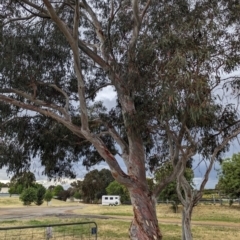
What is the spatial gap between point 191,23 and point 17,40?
4.59m

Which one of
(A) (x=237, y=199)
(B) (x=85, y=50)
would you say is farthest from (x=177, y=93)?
(A) (x=237, y=199)

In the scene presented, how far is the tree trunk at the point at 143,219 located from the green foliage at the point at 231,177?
28.5 meters

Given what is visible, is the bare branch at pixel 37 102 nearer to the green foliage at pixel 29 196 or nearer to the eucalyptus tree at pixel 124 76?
the eucalyptus tree at pixel 124 76

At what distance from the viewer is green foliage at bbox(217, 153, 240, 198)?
120 ft

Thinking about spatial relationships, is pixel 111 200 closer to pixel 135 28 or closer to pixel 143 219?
pixel 143 219

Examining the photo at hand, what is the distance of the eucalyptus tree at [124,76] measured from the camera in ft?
27.3

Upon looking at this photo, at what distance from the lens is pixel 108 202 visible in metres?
56.6

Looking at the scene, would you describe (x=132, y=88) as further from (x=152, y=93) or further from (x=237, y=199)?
(x=237, y=199)

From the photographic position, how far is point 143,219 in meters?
9.41

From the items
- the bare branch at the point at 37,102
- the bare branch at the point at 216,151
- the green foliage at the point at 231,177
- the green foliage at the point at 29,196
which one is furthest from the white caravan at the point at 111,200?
the bare branch at the point at 37,102

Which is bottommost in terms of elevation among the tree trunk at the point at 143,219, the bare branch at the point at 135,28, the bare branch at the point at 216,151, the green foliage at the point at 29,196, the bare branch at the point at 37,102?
the tree trunk at the point at 143,219

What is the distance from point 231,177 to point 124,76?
97.0 feet

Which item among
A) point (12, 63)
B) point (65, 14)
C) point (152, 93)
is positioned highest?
point (65, 14)

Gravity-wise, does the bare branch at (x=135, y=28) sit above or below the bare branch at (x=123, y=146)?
above
